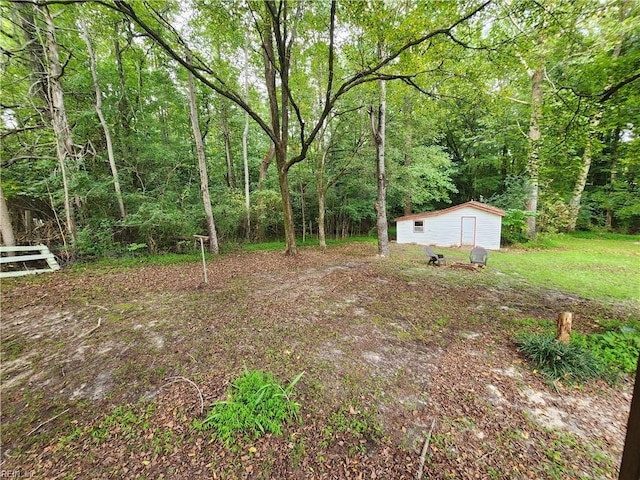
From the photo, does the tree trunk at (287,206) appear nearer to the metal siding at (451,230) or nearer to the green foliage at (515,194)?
the metal siding at (451,230)

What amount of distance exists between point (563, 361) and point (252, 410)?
12.0 feet

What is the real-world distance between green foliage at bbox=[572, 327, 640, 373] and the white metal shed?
33.9 feet

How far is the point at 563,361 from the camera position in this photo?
294 cm

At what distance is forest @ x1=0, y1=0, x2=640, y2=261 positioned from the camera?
452 cm

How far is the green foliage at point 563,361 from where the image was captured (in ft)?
9.25

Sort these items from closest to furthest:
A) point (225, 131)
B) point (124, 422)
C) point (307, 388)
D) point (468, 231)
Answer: point (124, 422) → point (307, 388) → point (468, 231) → point (225, 131)

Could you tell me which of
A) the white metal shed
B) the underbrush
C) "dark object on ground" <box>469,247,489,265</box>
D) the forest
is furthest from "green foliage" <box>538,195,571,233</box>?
the underbrush

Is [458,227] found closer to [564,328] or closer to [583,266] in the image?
[583,266]

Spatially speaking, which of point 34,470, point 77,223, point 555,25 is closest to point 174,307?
point 34,470

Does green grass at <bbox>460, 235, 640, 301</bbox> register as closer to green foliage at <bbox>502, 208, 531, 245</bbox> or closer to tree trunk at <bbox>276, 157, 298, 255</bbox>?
green foliage at <bbox>502, 208, 531, 245</bbox>

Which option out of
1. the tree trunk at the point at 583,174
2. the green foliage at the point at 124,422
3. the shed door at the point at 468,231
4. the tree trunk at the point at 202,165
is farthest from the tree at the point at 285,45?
the shed door at the point at 468,231

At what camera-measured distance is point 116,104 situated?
360 inches

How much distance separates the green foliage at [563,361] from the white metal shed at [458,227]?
10948 mm

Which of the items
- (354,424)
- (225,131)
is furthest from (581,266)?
(225,131)
